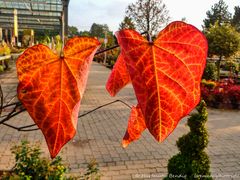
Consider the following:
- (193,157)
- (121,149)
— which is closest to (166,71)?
(193,157)

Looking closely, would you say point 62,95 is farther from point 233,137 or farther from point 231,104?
point 231,104

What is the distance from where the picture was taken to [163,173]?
397 cm

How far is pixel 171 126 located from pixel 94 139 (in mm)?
5029

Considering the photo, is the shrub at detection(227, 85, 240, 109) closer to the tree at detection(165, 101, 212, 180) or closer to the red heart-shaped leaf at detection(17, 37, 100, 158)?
the tree at detection(165, 101, 212, 180)

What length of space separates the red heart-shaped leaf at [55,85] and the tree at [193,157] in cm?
286

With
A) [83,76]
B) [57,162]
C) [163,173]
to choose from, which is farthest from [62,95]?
[163,173]

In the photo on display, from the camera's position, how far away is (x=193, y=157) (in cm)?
319

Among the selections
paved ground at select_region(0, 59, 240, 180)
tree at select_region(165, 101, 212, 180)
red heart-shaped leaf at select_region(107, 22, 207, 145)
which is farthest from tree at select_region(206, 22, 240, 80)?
red heart-shaped leaf at select_region(107, 22, 207, 145)

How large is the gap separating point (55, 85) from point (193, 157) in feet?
9.86

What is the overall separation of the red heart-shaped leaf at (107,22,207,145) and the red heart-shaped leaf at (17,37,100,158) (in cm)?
6

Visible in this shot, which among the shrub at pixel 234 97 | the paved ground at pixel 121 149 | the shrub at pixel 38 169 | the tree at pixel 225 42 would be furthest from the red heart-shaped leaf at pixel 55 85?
the tree at pixel 225 42

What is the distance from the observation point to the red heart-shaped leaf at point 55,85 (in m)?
0.37

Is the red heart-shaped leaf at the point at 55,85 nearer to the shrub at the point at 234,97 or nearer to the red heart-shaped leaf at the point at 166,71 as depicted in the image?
the red heart-shaped leaf at the point at 166,71

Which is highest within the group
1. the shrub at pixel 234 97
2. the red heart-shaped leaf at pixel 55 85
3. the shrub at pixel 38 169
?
the red heart-shaped leaf at pixel 55 85
